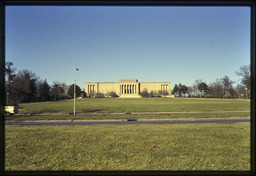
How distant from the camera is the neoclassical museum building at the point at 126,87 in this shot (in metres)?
160

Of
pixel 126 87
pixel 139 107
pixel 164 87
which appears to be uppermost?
pixel 164 87

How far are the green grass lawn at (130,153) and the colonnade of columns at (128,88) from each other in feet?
490

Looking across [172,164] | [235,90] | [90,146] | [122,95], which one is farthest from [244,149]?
[122,95]

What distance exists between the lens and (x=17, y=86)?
49.5 meters

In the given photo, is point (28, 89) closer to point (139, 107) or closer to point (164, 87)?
point (139, 107)

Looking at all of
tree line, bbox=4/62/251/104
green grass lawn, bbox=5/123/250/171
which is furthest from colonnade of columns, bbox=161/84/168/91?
green grass lawn, bbox=5/123/250/171

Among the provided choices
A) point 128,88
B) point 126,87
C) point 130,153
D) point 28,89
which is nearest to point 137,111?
point 130,153

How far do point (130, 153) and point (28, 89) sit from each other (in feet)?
194

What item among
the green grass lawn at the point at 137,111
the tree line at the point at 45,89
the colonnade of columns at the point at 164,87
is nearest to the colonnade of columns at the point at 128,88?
the colonnade of columns at the point at 164,87

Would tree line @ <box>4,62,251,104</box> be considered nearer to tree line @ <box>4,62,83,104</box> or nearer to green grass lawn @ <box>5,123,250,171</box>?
tree line @ <box>4,62,83,104</box>

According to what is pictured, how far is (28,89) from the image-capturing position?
58.7 meters

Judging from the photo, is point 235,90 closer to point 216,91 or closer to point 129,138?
point 216,91

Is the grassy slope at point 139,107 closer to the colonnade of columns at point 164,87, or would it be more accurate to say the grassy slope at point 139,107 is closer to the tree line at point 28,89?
the tree line at point 28,89
